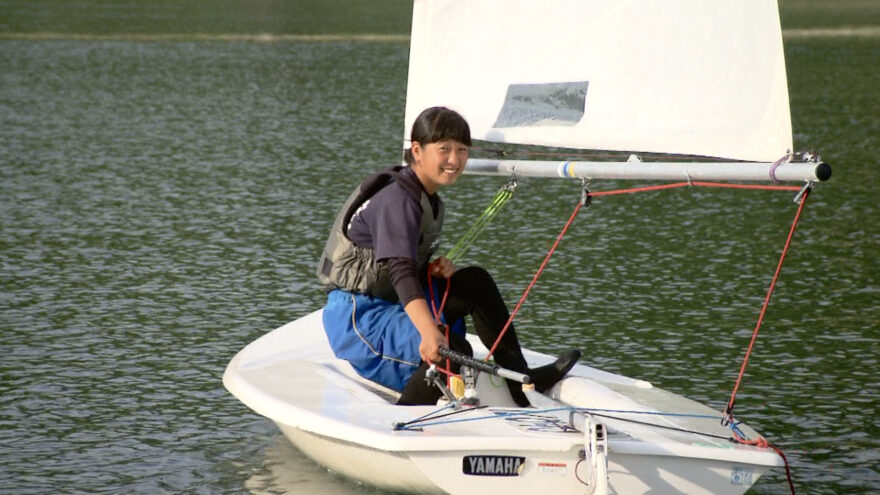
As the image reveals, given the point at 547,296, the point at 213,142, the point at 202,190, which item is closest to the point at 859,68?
the point at 213,142

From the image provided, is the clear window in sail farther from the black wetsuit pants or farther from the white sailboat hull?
the white sailboat hull

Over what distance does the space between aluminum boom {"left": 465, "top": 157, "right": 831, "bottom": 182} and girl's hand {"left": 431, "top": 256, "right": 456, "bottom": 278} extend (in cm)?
66

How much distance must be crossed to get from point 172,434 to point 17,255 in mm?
5122

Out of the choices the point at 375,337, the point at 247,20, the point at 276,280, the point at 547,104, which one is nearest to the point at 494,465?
the point at 375,337

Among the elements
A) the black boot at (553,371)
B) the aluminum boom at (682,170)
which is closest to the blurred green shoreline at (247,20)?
the aluminum boom at (682,170)

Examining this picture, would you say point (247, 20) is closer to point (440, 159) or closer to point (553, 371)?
point (553, 371)

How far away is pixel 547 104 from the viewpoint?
6.96m

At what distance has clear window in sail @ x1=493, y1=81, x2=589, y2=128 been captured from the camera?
6.90 metres

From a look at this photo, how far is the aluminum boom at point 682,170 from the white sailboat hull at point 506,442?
981 mm

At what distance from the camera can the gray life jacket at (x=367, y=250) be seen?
634 cm

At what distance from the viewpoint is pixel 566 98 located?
6926 mm

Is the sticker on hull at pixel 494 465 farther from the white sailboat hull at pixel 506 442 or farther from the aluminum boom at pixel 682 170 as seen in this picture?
the aluminum boom at pixel 682 170

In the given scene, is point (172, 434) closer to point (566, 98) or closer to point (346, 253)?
point (346, 253)

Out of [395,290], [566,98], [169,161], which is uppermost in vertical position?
[566,98]
